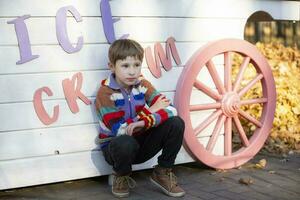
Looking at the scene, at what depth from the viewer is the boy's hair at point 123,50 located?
116 inches

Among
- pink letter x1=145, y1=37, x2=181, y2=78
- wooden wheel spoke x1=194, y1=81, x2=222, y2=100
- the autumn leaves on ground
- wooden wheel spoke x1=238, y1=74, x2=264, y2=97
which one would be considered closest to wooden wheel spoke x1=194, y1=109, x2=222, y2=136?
wooden wheel spoke x1=194, y1=81, x2=222, y2=100

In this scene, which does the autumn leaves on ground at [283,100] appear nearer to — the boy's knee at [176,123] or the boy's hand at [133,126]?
the boy's knee at [176,123]

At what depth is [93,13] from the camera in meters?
3.10

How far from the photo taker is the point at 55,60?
2996 mm

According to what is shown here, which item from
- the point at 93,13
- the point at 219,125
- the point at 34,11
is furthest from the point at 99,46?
the point at 219,125

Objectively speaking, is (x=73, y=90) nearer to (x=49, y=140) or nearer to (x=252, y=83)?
(x=49, y=140)

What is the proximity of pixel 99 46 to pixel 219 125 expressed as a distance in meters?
1.08

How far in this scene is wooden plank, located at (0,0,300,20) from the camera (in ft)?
9.50

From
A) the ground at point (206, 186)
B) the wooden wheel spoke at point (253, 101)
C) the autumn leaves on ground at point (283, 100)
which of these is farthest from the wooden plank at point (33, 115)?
the autumn leaves on ground at point (283, 100)

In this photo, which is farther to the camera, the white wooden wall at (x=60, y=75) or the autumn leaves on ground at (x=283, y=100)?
the autumn leaves on ground at (x=283, y=100)

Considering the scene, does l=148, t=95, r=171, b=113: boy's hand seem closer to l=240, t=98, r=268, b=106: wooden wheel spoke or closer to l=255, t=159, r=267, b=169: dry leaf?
l=240, t=98, r=268, b=106: wooden wheel spoke

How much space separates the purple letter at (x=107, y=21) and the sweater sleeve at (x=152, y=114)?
0.35 metres

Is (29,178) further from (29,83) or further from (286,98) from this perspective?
(286,98)

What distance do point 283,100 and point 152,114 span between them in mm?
2557
